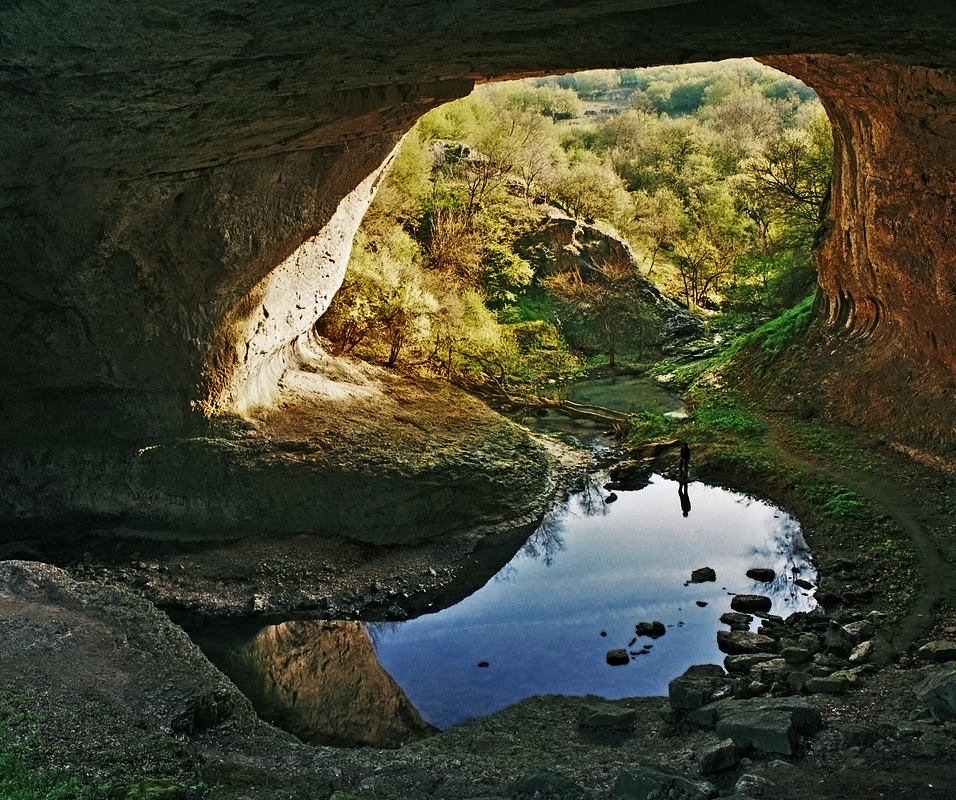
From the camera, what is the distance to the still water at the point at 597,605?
1306 centimetres

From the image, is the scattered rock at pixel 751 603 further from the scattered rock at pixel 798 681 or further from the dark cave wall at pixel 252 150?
the dark cave wall at pixel 252 150

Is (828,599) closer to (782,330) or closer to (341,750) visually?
(341,750)

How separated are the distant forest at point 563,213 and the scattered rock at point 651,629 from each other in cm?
1080

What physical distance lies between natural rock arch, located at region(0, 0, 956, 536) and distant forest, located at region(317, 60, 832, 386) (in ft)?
12.5

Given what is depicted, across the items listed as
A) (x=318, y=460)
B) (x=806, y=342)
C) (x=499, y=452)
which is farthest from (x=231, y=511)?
(x=806, y=342)

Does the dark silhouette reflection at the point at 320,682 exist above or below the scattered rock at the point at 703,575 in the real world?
below

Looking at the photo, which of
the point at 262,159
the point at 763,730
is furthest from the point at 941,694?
the point at 262,159

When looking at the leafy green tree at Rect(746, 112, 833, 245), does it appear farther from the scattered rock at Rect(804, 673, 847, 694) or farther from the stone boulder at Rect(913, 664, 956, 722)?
the stone boulder at Rect(913, 664, 956, 722)

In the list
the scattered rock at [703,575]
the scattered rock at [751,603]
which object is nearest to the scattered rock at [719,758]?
the scattered rock at [751,603]

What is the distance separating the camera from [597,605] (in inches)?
591

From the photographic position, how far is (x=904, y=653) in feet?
39.9

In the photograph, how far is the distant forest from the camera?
2323 centimetres

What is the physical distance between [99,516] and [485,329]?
10937 millimetres

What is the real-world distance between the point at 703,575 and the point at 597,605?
1980 millimetres
